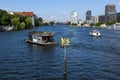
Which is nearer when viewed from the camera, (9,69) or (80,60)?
(9,69)

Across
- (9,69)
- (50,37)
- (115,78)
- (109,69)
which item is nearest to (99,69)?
(109,69)

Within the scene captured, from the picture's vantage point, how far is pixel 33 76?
4350cm

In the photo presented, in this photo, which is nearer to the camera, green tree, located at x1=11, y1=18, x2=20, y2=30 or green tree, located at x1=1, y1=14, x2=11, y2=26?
green tree, located at x1=1, y1=14, x2=11, y2=26

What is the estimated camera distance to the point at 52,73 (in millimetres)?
45625

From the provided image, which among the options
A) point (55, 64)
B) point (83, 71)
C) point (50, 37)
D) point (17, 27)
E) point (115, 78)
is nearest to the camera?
point (115, 78)

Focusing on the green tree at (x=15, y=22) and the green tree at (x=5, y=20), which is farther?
the green tree at (x=15, y=22)

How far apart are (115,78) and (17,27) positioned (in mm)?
149792

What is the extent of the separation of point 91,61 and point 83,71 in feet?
32.4

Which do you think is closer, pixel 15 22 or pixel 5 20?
pixel 5 20

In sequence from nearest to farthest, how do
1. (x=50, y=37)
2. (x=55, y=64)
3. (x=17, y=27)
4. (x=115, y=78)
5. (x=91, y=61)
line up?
(x=115, y=78), (x=55, y=64), (x=91, y=61), (x=50, y=37), (x=17, y=27)

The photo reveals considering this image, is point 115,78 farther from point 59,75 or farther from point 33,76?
point 33,76

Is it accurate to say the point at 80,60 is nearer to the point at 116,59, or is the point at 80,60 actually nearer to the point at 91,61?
the point at 91,61

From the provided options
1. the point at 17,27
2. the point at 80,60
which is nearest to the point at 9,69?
the point at 80,60

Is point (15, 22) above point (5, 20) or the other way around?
the other way around
